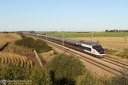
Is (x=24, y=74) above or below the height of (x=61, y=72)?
above

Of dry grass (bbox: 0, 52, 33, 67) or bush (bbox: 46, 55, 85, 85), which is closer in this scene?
bush (bbox: 46, 55, 85, 85)

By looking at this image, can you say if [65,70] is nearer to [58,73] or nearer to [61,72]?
[61,72]

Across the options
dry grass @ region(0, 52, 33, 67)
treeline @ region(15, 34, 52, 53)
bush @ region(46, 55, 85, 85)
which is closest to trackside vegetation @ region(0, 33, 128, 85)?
bush @ region(46, 55, 85, 85)

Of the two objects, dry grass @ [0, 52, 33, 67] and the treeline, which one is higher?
dry grass @ [0, 52, 33, 67]

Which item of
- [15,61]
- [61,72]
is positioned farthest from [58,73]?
[15,61]

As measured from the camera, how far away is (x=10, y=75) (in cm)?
1650

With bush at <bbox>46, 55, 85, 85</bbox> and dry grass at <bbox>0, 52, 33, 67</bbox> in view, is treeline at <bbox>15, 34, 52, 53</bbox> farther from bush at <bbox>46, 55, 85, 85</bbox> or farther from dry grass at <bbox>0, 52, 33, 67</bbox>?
bush at <bbox>46, 55, 85, 85</bbox>

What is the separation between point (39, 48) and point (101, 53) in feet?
57.4

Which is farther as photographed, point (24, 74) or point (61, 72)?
point (61, 72)

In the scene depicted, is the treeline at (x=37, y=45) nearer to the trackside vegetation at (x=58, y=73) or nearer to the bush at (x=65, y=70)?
the trackside vegetation at (x=58, y=73)

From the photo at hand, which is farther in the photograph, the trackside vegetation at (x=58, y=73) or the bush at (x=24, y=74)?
the trackside vegetation at (x=58, y=73)

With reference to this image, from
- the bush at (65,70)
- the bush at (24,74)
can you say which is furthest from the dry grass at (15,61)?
the bush at (24,74)

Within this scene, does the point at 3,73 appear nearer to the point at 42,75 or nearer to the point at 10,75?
the point at 10,75

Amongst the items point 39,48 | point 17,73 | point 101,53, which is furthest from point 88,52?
point 17,73
